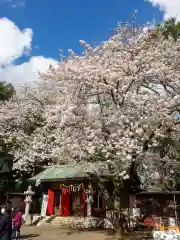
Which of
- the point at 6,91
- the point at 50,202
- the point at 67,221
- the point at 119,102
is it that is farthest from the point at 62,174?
the point at 6,91

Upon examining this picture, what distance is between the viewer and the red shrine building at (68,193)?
2355cm

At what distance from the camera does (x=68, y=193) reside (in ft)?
82.9

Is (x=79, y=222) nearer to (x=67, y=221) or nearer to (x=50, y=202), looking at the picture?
(x=67, y=221)

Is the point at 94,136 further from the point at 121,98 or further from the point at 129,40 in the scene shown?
the point at 129,40

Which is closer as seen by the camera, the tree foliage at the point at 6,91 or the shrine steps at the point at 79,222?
the shrine steps at the point at 79,222

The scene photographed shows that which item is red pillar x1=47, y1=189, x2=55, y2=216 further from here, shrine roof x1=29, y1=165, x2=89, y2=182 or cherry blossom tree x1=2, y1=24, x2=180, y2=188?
cherry blossom tree x1=2, y1=24, x2=180, y2=188

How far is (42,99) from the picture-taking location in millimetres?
29438

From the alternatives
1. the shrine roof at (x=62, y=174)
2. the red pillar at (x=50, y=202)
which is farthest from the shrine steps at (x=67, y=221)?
the shrine roof at (x=62, y=174)

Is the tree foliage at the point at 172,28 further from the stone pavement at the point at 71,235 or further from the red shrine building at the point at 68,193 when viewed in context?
the stone pavement at the point at 71,235

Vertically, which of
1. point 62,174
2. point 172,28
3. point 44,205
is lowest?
point 44,205

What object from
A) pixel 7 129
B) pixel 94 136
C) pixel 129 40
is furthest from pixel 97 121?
pixel 7 129

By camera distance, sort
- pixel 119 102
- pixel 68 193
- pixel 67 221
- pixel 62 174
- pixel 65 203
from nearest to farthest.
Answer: pixel 119 102, pixel 67 221, pixel 62 174, pixel 65 203, pixel 68 193

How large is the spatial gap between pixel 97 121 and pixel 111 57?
3.37 metres

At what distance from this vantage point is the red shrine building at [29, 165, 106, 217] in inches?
927
